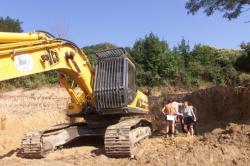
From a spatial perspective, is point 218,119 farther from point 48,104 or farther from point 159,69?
point 159,69

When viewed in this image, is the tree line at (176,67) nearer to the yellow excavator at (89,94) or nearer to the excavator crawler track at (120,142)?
the yellow excavator at (89,94)

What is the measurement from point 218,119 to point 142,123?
8303 millimetres

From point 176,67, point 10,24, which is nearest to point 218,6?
point 176,67

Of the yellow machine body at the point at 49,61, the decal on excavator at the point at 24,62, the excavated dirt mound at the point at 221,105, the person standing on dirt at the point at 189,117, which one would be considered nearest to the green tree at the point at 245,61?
the excavated dirt mound at the point at 221,105

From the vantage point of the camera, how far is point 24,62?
827 cm

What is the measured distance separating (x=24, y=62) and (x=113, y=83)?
3.17 m

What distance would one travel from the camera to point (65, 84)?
1188 cm

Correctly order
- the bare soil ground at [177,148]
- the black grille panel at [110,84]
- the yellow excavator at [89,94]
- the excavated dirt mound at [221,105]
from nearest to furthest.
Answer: the yellow excavator at [89,94] < the bare soil ground at [177,148] < the black grille panel at [110,84] < the excavated dirt mound at [221,105]

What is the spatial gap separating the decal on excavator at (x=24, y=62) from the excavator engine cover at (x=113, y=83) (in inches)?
110

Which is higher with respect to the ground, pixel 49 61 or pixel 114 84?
pixel 49 61

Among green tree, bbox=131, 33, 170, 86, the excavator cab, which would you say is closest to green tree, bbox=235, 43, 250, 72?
green tree, bbox=131, 33, 170, 86

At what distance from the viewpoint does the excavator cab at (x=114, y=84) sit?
428 inches

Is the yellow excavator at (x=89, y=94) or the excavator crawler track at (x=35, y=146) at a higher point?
the yellow excavator at (x=89, y=94)

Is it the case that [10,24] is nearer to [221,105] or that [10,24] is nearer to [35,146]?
[221,105]
